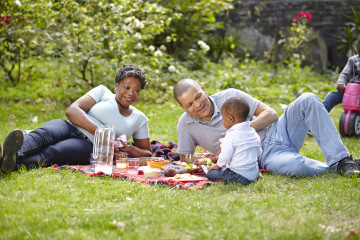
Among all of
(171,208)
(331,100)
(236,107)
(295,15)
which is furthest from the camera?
(295,15)

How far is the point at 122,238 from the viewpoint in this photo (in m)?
2.68

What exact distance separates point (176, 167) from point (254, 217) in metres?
1.49

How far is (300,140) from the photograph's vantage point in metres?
4.52

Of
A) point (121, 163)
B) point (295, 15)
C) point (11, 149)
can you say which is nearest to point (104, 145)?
point (121, 163)

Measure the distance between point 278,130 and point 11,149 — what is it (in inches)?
96.5

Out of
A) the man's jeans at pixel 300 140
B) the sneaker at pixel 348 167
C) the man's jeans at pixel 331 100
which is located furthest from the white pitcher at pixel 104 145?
the man's jeans at pixel 331 100

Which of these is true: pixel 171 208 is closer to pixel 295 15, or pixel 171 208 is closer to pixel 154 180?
pixel 154 180

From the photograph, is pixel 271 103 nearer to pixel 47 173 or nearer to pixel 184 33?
pixel 184 33

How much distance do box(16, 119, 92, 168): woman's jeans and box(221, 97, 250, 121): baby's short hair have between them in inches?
66.3

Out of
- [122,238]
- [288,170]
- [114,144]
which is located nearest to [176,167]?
[114,144]

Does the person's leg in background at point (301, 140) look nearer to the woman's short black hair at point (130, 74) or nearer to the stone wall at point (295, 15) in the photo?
the woman's short black hair at point (130, 74)

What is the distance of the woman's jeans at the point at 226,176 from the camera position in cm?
399

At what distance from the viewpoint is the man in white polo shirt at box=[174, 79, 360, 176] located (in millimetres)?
4129

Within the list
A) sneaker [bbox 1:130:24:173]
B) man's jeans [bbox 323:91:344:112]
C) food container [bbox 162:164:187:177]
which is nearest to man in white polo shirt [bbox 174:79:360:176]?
food container [bbox 162:164:187:177]
